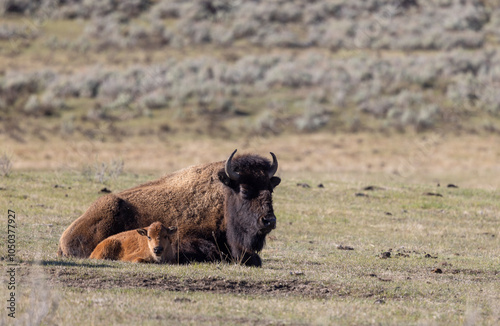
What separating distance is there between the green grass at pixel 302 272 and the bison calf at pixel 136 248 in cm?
42

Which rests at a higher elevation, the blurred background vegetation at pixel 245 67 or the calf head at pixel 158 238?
the blurred background vegetation at pixel 245 67

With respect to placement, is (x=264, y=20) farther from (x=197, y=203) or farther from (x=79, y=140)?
(x=197, y=203)

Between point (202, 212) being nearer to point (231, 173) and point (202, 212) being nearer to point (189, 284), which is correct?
point (231, 173)

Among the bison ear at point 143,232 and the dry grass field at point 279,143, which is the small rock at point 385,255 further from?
the bison ear at point 143,232

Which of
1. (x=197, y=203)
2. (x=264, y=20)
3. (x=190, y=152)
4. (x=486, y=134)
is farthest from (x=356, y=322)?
(x=264, y=20)

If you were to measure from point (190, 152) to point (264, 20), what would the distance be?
35.6 metres

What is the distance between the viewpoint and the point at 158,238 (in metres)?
10.4

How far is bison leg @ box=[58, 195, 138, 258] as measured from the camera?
1130cm

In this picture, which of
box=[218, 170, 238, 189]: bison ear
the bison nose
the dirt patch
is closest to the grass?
the dirt patch

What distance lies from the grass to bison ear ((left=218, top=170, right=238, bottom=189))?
1.26 m

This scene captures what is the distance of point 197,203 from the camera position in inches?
461

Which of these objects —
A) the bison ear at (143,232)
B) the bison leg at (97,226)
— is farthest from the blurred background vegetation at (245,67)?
the bison ear at (143,232)

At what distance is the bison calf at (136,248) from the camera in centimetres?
1052

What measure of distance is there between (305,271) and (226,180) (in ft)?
6.22
